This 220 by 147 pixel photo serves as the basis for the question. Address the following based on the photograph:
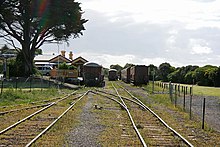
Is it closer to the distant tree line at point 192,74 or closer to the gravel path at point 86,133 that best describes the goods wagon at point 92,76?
the distant tree line at point 192,74

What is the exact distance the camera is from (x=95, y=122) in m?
14.7

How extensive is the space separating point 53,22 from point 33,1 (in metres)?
3.34

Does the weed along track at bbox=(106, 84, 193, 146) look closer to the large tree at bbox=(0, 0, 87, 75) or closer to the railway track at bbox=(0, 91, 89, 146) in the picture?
the railway track at bbox=(0, 91, 89, 146)

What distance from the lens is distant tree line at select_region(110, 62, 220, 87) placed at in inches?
2571

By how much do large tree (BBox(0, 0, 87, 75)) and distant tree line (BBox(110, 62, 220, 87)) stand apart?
1612 cm

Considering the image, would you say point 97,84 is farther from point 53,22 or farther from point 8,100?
point 8,100

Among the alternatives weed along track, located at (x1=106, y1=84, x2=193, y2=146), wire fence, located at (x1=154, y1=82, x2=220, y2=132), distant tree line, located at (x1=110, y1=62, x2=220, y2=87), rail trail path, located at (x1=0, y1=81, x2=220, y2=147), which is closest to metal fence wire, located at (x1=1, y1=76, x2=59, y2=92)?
wire fence, located at (x1=154, y1=82, x2=220, y2=132)

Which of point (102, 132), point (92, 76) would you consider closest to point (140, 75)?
point (92, 76)

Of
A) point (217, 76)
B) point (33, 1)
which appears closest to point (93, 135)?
point (33, 1)

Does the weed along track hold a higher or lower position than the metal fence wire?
lower

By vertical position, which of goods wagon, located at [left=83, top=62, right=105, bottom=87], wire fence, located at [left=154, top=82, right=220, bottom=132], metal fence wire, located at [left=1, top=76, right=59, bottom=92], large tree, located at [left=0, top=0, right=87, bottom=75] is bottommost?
wire fence, located at [left=154, top=82, right=220, bottom=132]

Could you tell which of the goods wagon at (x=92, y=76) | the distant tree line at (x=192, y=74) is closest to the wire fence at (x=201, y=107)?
the goods wagon at (x=92, y=76)

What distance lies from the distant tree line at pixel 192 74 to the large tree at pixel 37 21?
1612 centimetres

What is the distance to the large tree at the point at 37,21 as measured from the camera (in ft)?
144
